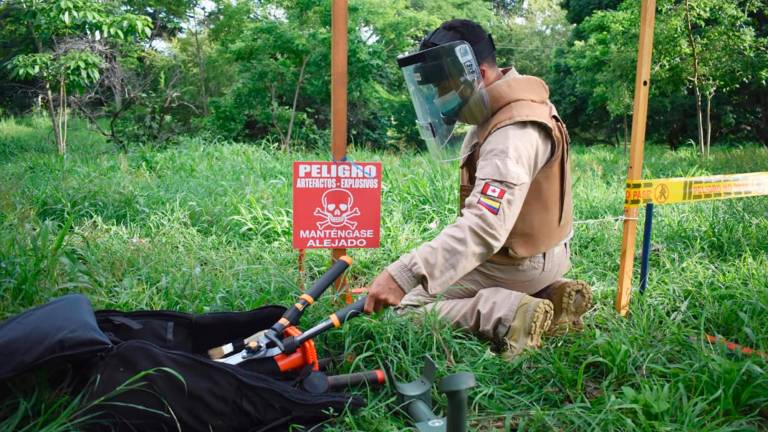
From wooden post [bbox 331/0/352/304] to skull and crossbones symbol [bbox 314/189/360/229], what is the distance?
18 cm

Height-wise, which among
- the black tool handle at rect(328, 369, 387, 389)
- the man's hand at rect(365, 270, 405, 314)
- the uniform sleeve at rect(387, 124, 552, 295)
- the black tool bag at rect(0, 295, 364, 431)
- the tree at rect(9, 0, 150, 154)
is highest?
the tree at rect(9, 0, 150, 154)

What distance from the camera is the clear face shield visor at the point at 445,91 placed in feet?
8.68

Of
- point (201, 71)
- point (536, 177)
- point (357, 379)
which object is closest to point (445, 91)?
point (536, 177)

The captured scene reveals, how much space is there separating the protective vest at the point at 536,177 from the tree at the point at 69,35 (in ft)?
19.0

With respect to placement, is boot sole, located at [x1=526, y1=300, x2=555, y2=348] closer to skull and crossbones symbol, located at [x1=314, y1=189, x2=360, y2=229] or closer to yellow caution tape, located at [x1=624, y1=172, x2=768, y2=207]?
yellow caution tape, located at [x1=624, y1=172, x2=768, y2=207]

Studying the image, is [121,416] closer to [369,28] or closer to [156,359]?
[156,359]

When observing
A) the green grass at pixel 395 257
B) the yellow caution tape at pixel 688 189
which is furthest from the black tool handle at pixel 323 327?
the yellow caution tape at pixel 688 189

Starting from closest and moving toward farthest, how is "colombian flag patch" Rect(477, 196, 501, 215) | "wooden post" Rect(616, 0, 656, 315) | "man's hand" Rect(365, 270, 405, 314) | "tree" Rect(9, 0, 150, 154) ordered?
"man's hand" Rect(365, 270, 405, 314) < "colombian flag patch" Rect(477, 196, 501, 215) < "wooden post" Rect(616, 0, 656, 315) < "tree" Rect(9, 0, 150, 154)

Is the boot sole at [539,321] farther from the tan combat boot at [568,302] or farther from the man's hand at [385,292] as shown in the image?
the man's hand at [385,292]

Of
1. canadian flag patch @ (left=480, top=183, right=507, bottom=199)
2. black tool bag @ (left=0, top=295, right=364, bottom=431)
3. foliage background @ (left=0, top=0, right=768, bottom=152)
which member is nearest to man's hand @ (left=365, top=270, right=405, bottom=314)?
black tool bag @ (left=0, top=295, right=364, bottom=431)

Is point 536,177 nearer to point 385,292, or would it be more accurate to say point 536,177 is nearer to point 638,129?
point 638,129

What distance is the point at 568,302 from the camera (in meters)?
2.87

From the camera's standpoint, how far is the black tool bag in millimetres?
1930

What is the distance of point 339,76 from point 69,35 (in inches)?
332
